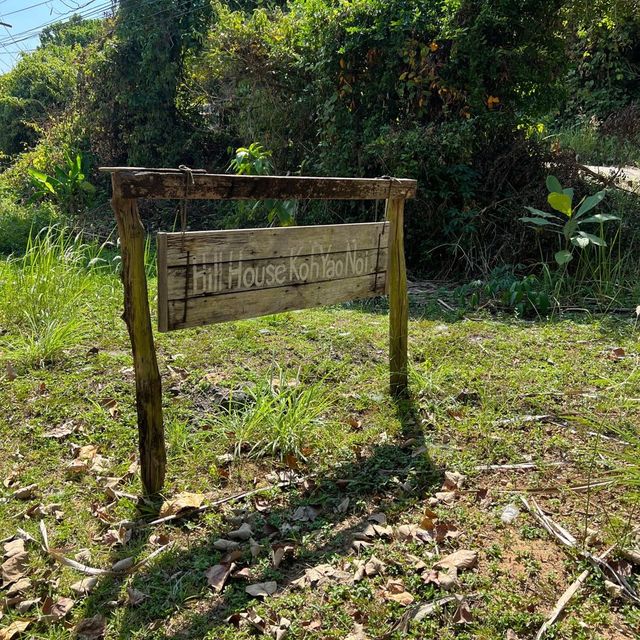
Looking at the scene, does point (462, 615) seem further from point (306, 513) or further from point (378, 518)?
point (306, 513)

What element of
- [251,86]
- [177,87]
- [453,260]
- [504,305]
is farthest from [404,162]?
[177,87]

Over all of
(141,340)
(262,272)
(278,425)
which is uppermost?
(262,272)

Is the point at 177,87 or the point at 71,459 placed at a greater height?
the point at 177,87

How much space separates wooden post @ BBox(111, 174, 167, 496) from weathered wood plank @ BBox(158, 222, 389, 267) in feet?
0.48

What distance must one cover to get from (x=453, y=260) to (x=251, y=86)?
13.3 feet

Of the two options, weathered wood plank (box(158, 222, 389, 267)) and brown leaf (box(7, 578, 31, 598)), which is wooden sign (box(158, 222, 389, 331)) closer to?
weathered wood plank (box(158, 222, 389, 267))

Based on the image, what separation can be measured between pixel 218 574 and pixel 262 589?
0.64ft

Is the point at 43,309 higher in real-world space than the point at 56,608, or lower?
higher

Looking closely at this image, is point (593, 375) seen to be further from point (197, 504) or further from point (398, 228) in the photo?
point (197, 504)

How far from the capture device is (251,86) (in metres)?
8.47

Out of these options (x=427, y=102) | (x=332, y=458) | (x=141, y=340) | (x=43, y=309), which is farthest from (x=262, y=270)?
(x=427, y=102)

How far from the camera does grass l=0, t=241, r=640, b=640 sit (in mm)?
2051

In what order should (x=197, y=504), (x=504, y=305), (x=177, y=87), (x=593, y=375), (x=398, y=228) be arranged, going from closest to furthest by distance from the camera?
(x=197, y=504) < (x=398, y=228) < (x=593, y=375) < (x=504, y=305) < (x=177, y=87)

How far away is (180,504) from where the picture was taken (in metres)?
2.55
